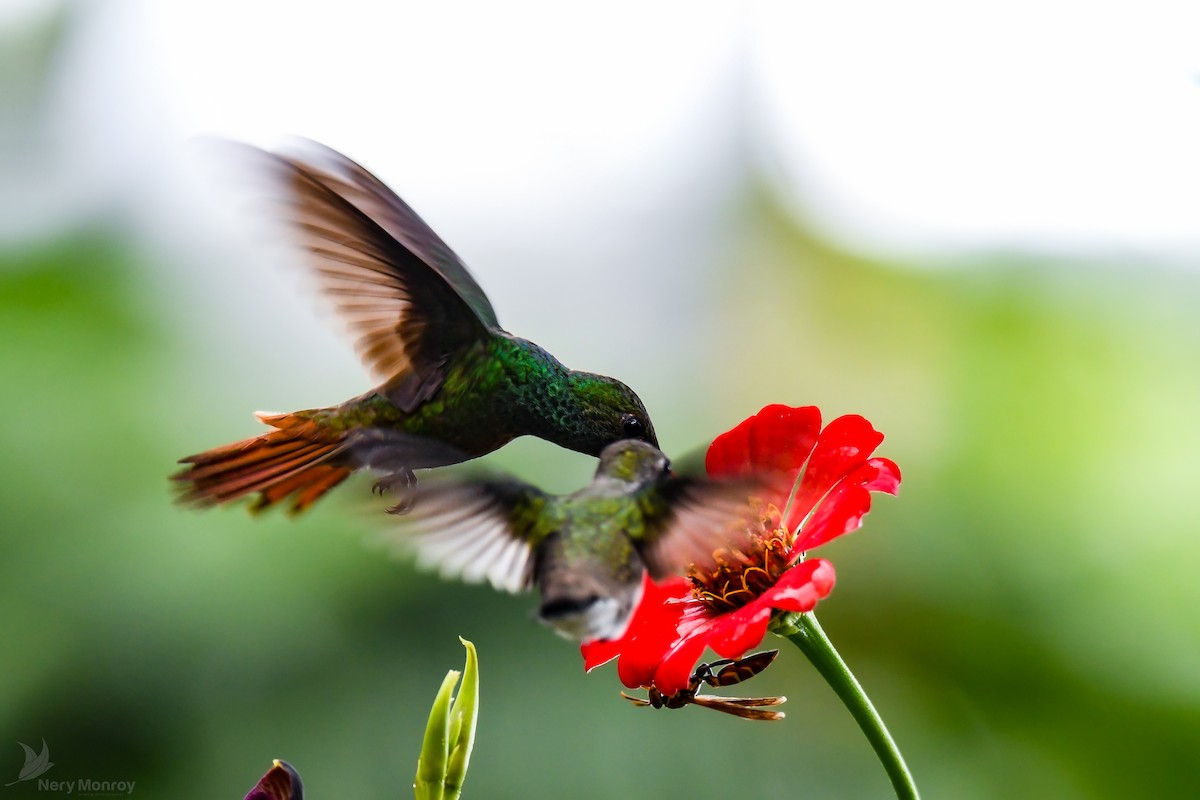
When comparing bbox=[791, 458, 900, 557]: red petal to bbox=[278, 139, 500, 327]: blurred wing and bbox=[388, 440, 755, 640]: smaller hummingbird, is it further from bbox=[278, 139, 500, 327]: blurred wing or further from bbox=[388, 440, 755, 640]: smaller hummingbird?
bbox=[278, 139, 500, 327]: blurred wing

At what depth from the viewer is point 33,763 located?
3.59 metres

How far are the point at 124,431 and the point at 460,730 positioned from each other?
382 cm

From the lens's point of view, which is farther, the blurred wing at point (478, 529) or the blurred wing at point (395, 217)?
the blurred wing at point (395, 217)

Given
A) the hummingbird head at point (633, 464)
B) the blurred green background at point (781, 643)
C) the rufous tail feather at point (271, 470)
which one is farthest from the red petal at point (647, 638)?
the blurred green background at point (781, 643)

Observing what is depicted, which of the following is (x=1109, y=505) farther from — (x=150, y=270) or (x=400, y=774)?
(x=150, y=270)

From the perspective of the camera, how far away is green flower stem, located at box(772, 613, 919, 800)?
3.55 feet

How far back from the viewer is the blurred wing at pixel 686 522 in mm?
1224

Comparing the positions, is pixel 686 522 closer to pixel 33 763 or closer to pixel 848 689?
pixel 848 689

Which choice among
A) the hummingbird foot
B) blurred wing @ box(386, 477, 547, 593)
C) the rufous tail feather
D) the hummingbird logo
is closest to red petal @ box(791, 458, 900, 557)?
A: blurred wing @ box(386, 477, 547, 593)

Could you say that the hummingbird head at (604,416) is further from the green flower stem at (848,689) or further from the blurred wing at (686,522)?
the green flower stem at (848,689)

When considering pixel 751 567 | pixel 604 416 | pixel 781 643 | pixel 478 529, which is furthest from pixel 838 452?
pixel 781 643

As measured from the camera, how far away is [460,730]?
1241 millimetres

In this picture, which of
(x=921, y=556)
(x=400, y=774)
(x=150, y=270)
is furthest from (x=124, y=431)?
(x=921, y=556)

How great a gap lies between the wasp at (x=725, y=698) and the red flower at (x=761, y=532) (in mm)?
30
